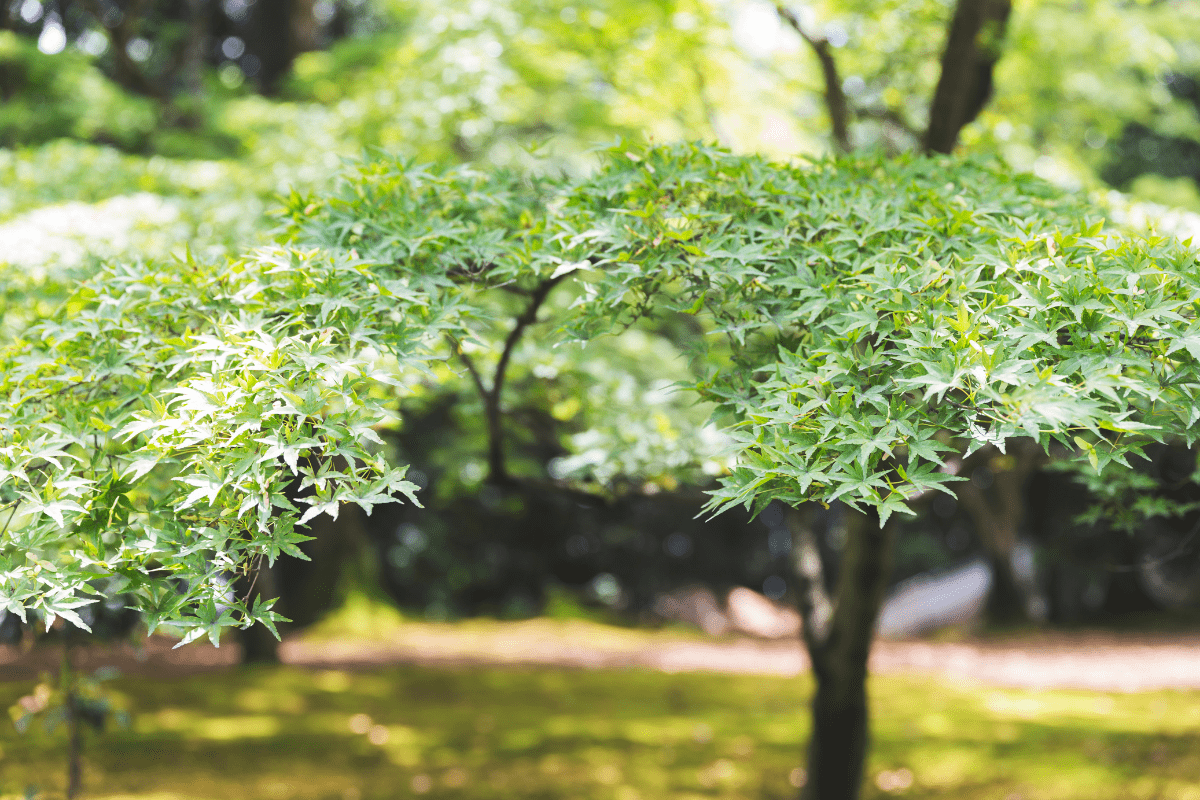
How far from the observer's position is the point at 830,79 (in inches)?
212

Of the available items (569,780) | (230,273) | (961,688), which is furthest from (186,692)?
(961,688)

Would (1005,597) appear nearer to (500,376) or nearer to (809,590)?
(809,590)

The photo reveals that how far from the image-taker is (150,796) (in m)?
5.22

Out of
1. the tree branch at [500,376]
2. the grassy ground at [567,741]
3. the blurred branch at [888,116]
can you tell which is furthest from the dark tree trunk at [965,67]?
the grassy ground at [567,741]

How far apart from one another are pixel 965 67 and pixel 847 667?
11.2 ft

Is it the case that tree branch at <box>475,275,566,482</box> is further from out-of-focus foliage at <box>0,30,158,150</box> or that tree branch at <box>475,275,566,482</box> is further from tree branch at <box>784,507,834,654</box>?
→ out-of-focus foliage at <box>0,30,158,150</box>

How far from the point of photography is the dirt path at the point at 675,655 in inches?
362

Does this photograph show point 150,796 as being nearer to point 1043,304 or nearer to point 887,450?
point 887,450

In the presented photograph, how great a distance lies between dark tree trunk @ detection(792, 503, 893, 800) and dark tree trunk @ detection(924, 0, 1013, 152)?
2270 mm

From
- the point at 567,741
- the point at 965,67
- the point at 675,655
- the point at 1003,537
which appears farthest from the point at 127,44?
the point at 1003,537

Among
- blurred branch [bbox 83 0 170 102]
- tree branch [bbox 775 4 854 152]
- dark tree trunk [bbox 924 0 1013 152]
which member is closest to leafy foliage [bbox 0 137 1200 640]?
dark tree trunk [bbox 924 0 1013 152]

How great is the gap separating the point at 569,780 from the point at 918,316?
479cm

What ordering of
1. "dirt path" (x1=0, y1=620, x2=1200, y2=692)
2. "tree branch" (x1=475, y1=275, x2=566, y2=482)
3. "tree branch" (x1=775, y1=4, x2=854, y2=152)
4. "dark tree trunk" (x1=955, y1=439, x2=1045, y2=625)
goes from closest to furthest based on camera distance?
"tree branch" (x1=475, y1=275, x2=566, y2=482)
"tree branch" (x1=775, y1=4, x2=854, y2=152)
"dirt path" (x1=0, y1=620, x2=1200, y2=692)
"dark tree trunk" (x1=955, y1=439, x2=1045, y2=625)

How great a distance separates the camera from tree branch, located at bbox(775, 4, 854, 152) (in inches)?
205
